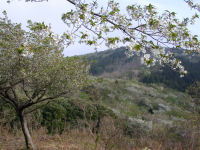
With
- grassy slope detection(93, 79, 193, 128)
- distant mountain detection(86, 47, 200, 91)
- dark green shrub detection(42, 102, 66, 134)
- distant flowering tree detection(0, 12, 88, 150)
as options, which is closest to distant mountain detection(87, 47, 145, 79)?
distant mountain detection(86, 47, 200, 91)

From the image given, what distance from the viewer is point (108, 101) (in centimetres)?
4697

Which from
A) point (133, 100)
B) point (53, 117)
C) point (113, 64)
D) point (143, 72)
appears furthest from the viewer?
point (113, 64)

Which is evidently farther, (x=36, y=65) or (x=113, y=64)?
(x=113, y=64)

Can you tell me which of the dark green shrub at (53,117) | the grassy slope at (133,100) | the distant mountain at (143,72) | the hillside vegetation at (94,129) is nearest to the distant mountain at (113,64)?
the distant mountain at (143,72)

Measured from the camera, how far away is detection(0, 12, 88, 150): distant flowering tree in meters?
5.31

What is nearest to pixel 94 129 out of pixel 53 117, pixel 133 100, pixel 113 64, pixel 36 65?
pixel 36 65

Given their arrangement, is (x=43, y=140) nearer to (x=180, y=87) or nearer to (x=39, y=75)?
(x=39, y=75)

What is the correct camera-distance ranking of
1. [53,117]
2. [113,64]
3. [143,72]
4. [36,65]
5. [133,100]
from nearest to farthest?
[36,65] < [53,117] < [143,72] < [133,100] < [113,64]

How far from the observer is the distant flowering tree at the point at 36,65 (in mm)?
5309

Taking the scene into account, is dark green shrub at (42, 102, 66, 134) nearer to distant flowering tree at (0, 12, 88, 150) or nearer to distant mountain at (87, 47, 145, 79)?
distant flowering tree at (0, 12, 88, 150)

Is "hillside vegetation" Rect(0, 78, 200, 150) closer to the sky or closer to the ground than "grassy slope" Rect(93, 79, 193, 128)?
closer to the sky

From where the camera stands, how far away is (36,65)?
18.2ft

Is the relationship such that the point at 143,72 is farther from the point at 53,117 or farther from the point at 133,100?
the point at 53,117

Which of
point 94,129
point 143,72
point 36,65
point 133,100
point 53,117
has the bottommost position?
point 133,100
